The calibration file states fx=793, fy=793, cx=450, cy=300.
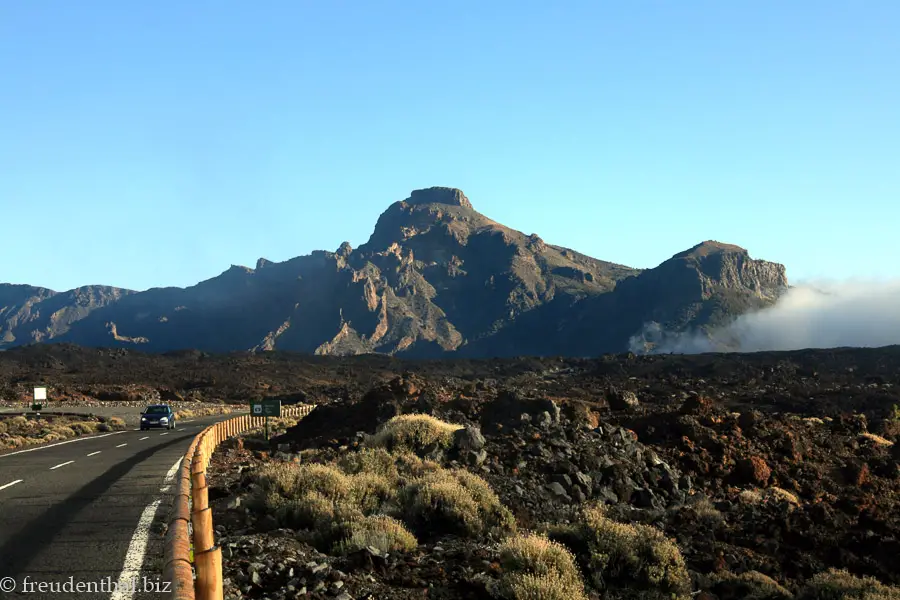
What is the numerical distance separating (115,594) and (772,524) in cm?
1352

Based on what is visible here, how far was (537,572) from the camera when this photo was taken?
9.66m

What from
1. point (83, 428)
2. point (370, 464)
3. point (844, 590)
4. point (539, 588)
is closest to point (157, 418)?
point (83, 428)

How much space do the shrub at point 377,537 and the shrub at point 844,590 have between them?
564 centimetres

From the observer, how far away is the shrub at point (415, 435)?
22062 mm

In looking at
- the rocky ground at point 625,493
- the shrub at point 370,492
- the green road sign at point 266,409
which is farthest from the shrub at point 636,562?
the green road sign at point 266,409

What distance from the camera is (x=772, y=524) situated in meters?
16.7

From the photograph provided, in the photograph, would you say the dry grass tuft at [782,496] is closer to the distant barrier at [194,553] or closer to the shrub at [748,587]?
the shrub at [748,587]

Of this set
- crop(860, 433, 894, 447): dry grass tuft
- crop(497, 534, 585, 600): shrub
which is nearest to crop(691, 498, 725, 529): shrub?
crop(497, 534, 585, 600): shrub

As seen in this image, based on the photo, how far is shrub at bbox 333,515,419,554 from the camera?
1081 cm

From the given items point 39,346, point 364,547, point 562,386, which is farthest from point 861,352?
point 39,346

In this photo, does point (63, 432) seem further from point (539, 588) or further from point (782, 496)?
point (539, 588)

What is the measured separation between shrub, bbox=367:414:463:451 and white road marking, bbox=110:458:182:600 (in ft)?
30.5

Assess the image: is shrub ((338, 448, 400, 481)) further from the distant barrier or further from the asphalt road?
the distant barrier

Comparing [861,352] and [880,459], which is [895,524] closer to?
[880,459]
